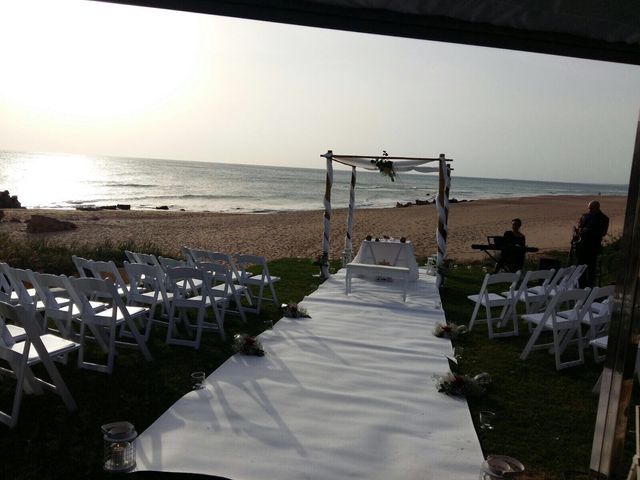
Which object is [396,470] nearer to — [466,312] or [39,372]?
[39,372]

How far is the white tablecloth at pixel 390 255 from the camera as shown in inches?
406

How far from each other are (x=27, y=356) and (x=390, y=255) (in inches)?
298

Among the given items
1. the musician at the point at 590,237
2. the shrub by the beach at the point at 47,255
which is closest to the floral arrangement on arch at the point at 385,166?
the musician at the point at 590,237

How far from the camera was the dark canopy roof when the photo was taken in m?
1.50

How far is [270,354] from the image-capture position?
18.3ft

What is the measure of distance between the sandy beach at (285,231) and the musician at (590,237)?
6.14 meters

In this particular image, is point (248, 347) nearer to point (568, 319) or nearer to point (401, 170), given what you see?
point (568, 319)

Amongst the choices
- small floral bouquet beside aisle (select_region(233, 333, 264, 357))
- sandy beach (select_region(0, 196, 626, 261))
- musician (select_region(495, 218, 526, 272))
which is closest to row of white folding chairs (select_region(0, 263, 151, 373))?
small floral bouquet beside aisle (select_region(233, 333, 264, 357))

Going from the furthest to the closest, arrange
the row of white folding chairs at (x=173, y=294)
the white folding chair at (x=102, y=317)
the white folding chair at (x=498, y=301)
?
the white folding chair at (x=498, y=301), the row of white folding chairs at (x=173, y=294), the white folding chair at (x=102, y=317)

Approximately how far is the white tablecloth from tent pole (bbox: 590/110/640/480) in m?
7.34

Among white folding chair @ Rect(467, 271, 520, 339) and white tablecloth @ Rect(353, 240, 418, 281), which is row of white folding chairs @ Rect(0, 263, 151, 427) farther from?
white tablecloth @ Rect(353, 240, 418, 281)

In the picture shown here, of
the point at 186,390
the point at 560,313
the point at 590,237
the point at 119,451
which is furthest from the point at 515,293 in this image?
the point at 119,451

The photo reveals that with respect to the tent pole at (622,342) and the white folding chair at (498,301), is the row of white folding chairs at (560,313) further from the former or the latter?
the tent pole at (622,342)

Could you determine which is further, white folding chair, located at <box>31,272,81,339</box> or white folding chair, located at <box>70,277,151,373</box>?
white folding chair, located at <box>31,272,81,339</box>
